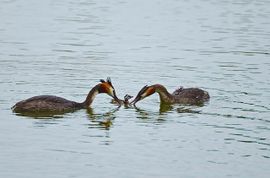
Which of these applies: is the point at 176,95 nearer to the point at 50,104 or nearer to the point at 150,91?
the point at 150,91

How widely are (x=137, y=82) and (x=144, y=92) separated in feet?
6.44

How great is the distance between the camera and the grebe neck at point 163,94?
21.4 meters

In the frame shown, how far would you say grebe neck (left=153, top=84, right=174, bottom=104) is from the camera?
21406 mm

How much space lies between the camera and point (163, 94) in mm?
21406

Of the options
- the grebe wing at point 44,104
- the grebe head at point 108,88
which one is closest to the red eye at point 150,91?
the grebe head at point 108,88

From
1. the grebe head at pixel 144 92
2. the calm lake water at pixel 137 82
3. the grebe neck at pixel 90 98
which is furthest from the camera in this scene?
the grebe head at pixel 144 92

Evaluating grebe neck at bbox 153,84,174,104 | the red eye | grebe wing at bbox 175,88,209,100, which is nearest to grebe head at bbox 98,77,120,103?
the red eye

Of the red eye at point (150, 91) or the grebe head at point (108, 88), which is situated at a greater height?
the grebe head at point (108, 88)

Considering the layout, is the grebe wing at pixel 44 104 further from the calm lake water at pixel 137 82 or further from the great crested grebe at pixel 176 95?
the great crested grebe at pixel 176 95

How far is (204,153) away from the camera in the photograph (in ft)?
54.0

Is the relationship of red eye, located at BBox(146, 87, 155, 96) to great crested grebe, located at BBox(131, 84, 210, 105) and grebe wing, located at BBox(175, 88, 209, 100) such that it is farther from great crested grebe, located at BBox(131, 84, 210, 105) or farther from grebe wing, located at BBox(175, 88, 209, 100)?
grebe wing, located at BBox(175, 88, 209, 100)

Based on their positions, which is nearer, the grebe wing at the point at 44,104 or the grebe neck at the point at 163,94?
the grebe wing at the point at 44,104

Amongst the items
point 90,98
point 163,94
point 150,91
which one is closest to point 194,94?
point 163,94

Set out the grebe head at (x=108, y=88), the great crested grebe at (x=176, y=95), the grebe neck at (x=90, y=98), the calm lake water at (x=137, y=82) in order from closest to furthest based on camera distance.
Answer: the calm lake water at (x=137, y=82)
the grebe neck at (x=90, y=98)
the grebe head at (x=108, y=88)
the great crested grebe at (x=176, y=95)
